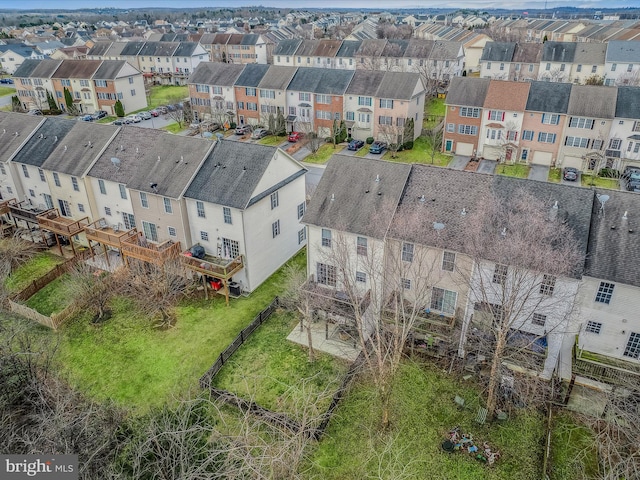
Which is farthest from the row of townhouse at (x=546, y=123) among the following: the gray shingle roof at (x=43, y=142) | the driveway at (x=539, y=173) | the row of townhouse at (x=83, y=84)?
the row of townhouse at (x=83, y=84)

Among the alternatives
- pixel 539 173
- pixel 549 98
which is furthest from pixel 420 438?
pixel 549 98

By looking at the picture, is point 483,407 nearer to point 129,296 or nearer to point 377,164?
point 377,164

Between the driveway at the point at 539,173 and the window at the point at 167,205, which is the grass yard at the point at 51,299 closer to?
the window at the point at 167,205

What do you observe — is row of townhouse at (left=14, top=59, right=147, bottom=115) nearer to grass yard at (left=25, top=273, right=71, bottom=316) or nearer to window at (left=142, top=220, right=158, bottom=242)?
window at (left=142, top=220, right=158, bottom=242)

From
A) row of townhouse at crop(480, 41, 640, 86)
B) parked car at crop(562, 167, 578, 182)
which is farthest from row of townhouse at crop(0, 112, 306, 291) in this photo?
row of townhouse at crop(480, 41, 640, 86)

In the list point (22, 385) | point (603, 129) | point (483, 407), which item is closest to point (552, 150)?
point (603, 129)

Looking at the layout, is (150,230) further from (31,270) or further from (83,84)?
(83,84)
